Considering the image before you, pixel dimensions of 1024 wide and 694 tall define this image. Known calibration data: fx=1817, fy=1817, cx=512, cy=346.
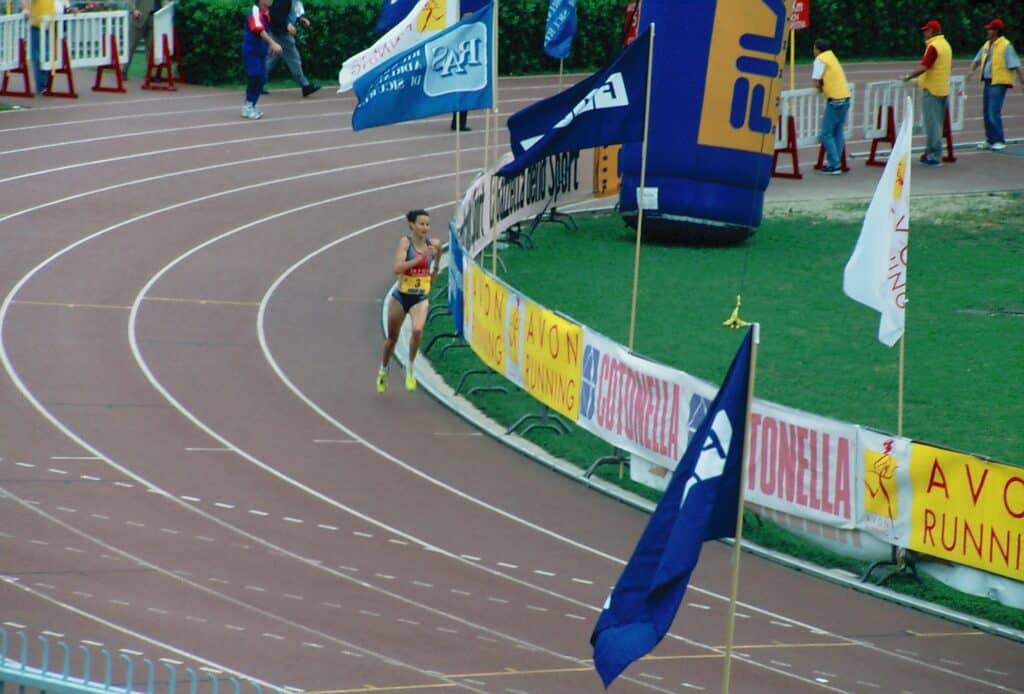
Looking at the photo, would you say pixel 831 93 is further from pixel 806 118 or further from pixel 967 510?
pixel 967 510

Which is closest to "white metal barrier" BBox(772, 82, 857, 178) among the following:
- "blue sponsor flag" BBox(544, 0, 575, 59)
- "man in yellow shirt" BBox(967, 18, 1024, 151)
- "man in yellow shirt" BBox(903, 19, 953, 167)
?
"man in yellow shirt" BBox(903, 19, 953, 167)

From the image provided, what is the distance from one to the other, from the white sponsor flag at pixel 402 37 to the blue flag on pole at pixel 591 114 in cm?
476

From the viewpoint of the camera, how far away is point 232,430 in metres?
15.7

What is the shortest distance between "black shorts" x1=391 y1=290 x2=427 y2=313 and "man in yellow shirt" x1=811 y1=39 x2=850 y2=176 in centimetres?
1249

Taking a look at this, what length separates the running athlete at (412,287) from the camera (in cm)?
1681

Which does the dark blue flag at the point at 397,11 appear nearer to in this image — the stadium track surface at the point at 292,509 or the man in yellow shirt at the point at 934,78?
the stadium track surface at the point at 292,509

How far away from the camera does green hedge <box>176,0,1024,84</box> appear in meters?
32.8

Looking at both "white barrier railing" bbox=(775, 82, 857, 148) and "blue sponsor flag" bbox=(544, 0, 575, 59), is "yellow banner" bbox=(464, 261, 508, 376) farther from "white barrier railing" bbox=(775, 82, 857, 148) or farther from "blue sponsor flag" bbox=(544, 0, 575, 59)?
"white barrier railing" bbox=(775, 82, 857, 148)

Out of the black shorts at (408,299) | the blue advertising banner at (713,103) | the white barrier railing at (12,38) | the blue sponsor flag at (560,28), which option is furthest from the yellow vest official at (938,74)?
the white barrier railing at (12,38)

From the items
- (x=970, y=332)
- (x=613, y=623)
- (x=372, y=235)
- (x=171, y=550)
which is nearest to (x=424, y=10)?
(x=372, y=235)

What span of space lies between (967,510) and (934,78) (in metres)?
17.7

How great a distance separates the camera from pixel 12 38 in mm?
30016

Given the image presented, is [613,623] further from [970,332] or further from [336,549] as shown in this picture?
[970,332]

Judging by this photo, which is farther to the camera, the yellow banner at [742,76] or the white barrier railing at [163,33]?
the white barrier railing at [163,33]
